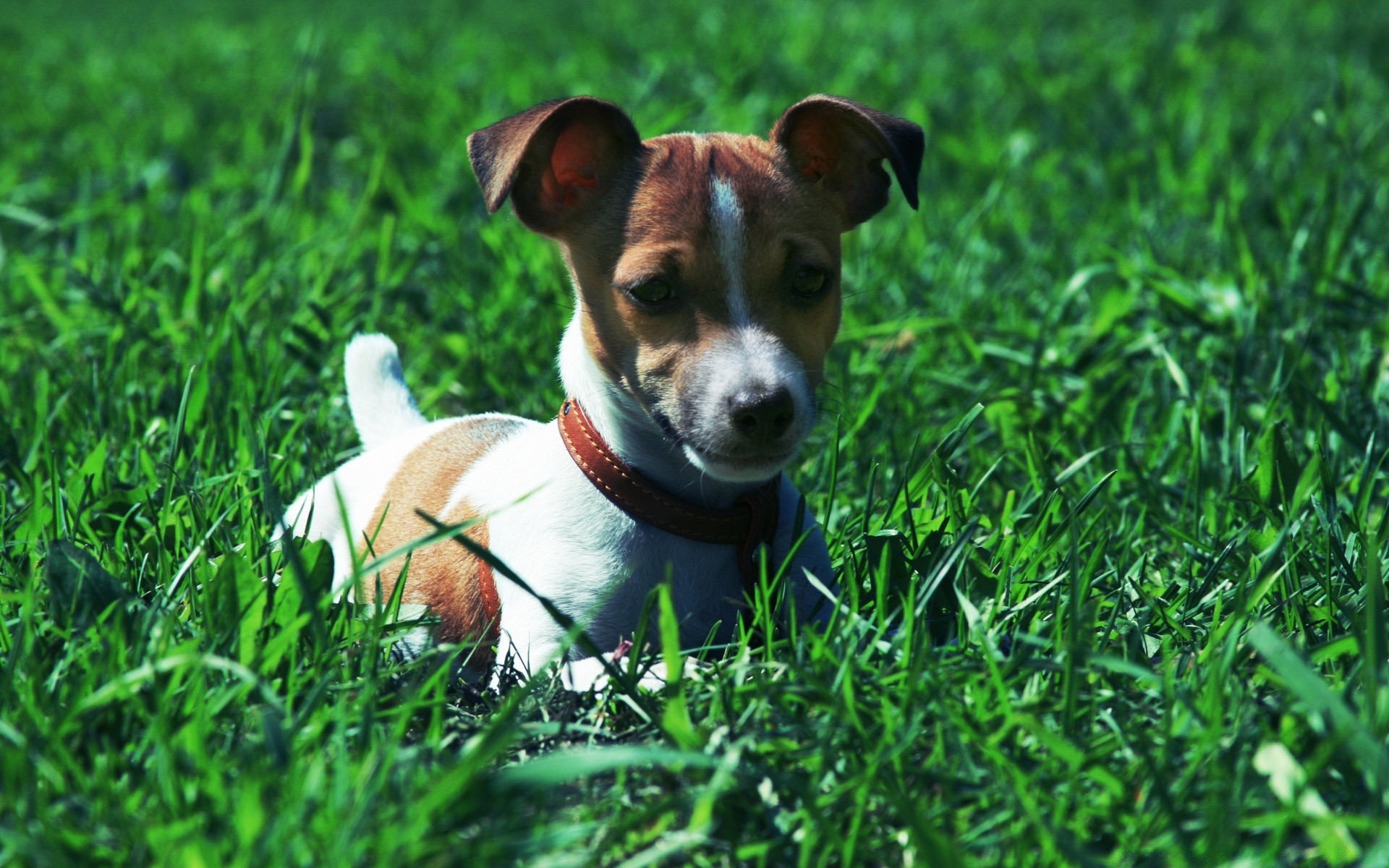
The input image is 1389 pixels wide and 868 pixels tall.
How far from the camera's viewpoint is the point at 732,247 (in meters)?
2.74

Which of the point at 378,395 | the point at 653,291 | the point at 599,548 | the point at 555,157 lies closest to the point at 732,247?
the point at 653,291

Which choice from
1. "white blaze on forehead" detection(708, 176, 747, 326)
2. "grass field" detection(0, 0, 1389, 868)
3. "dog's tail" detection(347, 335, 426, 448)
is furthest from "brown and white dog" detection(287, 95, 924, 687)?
"dog's tail" detection(347, 335, 426, 448)

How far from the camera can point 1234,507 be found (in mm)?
3354

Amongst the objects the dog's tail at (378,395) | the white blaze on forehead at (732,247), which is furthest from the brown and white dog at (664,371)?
the dog's tail at (378,395)

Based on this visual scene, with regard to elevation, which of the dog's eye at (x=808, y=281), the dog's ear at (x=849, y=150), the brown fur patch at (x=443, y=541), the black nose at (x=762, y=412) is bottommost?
the brown fur patch at (x=443, y=541)

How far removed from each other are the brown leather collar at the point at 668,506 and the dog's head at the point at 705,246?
144 millimetres

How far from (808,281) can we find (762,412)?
41 cm

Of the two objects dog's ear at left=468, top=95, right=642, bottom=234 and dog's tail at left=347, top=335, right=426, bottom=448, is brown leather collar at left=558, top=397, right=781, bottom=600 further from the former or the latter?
dog's tail at left=347, top=335, right=426, bottom=448

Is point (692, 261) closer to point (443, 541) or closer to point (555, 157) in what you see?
point (555, 157)

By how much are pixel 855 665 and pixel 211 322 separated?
9.60ft

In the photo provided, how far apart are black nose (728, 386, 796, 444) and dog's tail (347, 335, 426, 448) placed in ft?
5.05

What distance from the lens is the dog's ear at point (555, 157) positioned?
9.26 ft

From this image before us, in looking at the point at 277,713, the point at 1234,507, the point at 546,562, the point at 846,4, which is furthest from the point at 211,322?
the point at 846,4

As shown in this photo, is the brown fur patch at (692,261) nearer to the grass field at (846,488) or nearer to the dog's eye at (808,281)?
the dog's eye at (808,281)
